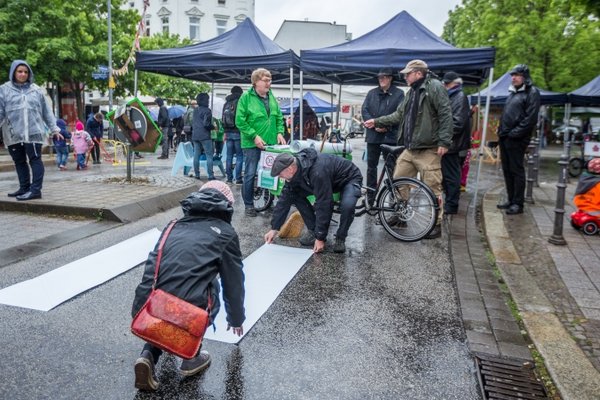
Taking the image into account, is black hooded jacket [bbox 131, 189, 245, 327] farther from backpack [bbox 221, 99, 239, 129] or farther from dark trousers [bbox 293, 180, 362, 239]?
backpack [bbox 221, 99, 239, 129]

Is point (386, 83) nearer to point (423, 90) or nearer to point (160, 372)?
A: point (423, 90)

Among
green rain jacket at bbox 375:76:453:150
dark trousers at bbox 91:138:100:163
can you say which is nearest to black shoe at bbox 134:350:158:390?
green rain jacket at bbox 375:76:453:150

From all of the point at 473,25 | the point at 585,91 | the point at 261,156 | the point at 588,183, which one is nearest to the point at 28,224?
the point at 261,156

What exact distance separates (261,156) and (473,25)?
23330 mm

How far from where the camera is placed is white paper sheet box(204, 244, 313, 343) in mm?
3634

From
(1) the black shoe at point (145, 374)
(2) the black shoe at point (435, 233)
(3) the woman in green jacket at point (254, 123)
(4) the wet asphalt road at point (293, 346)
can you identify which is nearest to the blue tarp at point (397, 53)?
(3) the woman in green jacket at point (254, 123)

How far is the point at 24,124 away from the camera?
7418mm

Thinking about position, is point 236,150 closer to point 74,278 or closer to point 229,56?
point 229,56

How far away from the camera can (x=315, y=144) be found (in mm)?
6887

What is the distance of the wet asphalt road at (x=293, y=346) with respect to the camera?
2840 millimetres

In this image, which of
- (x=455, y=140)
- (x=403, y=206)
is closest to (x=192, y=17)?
(x=455, y=140)

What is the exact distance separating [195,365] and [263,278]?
5.86 ft

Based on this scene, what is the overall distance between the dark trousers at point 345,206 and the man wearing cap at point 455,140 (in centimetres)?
265

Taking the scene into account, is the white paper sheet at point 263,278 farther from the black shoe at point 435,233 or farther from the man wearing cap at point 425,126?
the man wearing cap at point 425,126
